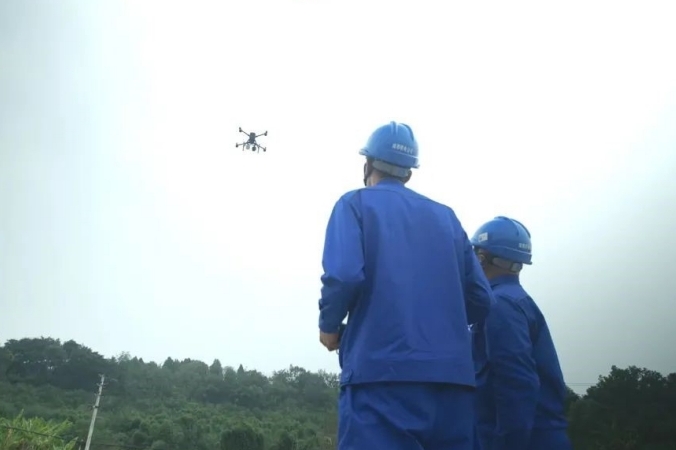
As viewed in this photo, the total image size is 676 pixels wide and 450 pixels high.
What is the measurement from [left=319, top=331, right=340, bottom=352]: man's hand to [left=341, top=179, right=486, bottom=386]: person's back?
0.06 metres

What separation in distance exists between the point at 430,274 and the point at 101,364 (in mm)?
77474

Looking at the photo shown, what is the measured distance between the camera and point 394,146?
→ 3.43m

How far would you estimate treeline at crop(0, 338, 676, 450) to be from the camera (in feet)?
115

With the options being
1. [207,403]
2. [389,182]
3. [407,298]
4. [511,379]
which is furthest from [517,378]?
[207,403]

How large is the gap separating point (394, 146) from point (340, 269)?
0.94m

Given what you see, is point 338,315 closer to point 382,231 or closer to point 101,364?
point 382,231

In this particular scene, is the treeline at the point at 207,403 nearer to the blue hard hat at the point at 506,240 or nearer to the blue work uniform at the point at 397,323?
the blue hard hat at the point at 506,240

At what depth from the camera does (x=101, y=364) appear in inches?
2886

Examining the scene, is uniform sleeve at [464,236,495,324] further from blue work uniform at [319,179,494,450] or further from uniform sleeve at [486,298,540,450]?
uniform sleeve at [486,298,540,450]

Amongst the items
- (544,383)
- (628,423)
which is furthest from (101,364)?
(544,383)

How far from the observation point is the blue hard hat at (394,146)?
135 inches

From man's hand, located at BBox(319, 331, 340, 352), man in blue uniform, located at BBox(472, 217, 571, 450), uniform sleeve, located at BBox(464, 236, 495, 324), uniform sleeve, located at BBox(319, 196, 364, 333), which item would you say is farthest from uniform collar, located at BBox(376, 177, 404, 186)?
man in blue uniform, located at BBox(472, 217, 571, 450)

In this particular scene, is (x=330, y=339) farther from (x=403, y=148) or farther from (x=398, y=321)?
(x=403, y=148)

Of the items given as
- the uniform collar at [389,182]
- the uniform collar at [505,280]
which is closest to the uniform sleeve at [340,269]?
the uniform collar at [389,182]
